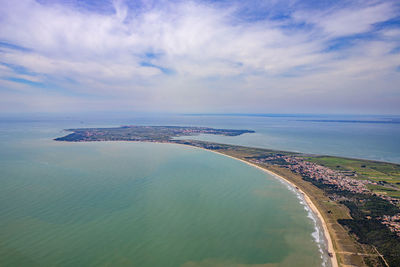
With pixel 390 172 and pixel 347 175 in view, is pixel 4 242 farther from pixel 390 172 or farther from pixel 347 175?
pixel 390 172

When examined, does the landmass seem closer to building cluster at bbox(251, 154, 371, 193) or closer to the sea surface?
building cluster at bbox(251, 154, 371, 193)

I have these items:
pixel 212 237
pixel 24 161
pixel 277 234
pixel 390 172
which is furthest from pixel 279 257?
pixel 24 161

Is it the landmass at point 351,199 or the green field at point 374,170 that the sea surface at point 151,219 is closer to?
the landmass at point 351,199

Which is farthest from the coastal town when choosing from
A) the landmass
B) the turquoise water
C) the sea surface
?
the turquoise water

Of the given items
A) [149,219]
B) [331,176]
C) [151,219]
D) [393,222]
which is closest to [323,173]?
[331,176]

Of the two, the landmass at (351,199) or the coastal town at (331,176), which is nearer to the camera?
the landmass at (351,199)

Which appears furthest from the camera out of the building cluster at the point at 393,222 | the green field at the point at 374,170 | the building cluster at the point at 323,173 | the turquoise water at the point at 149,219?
the building cluster at the point at 323,173

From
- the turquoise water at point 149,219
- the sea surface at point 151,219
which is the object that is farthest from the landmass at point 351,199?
the turquoise water at point 149,219
